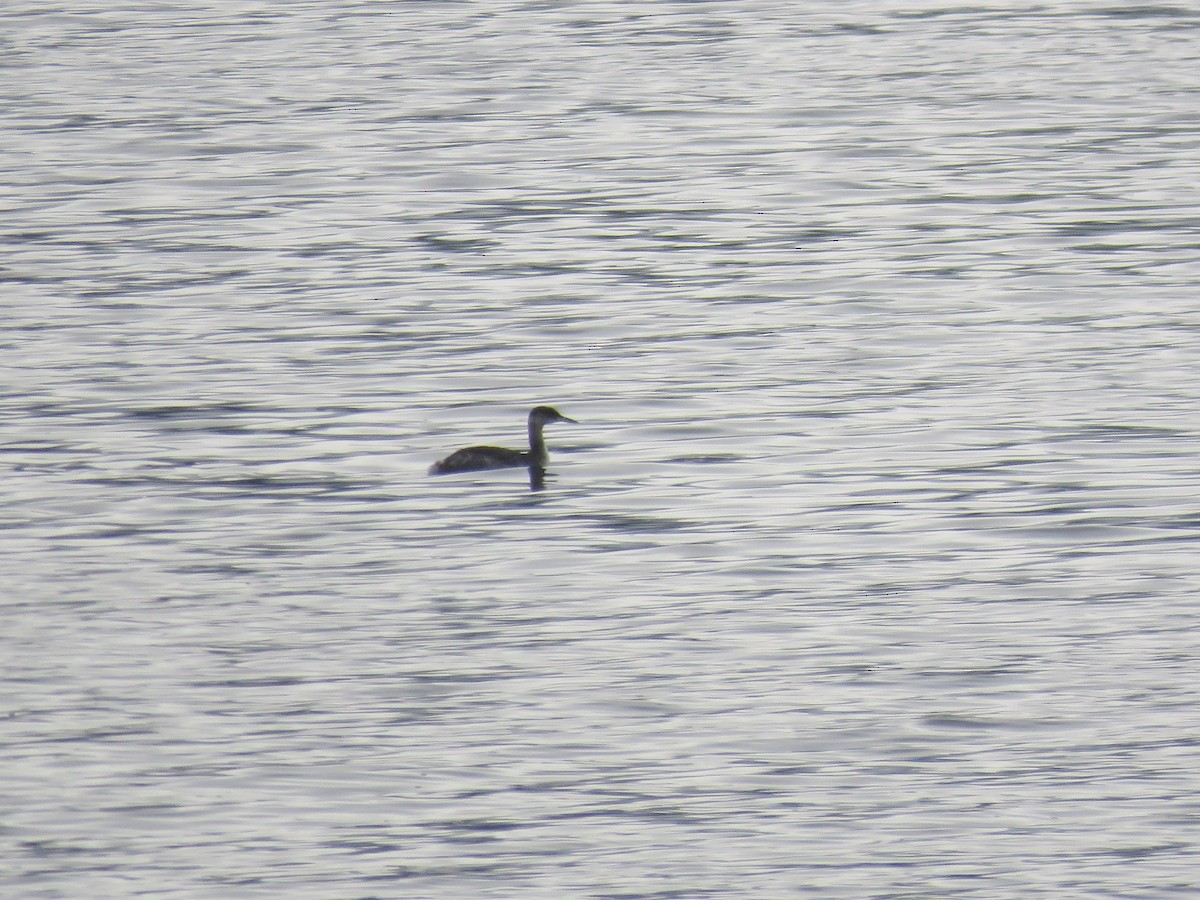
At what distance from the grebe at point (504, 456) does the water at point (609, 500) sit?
0.59ft

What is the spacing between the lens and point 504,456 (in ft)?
63.7

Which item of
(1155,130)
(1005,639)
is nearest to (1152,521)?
(1005,639)

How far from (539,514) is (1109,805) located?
704 centimetres

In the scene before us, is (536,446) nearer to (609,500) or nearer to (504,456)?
(504,456)

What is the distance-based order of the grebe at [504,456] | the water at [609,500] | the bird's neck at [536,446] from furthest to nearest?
the bird's neck at [536,446] → the grebe at [504,456] → the water at [609,500]

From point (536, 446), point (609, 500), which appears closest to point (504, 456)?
point (536, 446)

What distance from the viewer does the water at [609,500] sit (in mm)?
12305

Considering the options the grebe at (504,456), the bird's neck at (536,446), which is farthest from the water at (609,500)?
the bird's neck at (536,446)

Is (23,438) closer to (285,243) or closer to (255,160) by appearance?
(285,243)

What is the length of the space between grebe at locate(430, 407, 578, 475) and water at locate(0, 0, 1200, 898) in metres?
0.18

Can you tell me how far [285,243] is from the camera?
2952 centimetres

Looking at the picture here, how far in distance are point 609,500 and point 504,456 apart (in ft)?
3.56

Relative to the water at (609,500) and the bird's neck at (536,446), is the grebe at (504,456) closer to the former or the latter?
the bird's neck at (536,446)

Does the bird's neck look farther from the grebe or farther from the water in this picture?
the water
